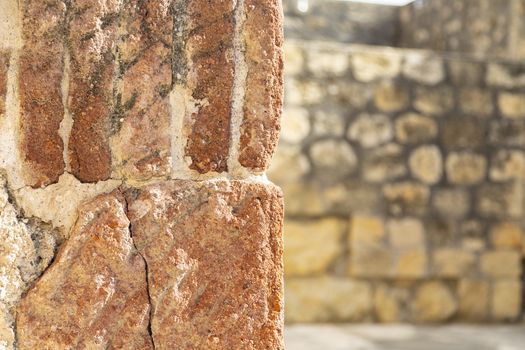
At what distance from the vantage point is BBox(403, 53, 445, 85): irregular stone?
433cm

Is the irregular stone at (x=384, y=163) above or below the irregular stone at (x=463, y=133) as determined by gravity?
below

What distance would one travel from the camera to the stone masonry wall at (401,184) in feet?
13.6

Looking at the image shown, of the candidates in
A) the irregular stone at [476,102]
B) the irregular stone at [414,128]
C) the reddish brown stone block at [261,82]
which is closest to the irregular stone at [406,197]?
the irregular stone at [414,128]

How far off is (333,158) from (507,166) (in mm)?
1079

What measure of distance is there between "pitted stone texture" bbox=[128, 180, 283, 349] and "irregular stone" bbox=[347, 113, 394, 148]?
10.9 feet

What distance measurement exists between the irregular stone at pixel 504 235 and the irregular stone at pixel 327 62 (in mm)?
1295

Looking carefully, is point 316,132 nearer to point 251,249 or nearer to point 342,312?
point 342,312

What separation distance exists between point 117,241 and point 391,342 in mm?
3151

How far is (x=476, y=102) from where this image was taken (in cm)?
445

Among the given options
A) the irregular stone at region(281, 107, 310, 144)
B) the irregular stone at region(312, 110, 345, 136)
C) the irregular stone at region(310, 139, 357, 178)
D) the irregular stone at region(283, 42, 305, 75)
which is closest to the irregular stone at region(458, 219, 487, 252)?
the irregular stone at region(310, 139, 357, 178)

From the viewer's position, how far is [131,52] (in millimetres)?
892

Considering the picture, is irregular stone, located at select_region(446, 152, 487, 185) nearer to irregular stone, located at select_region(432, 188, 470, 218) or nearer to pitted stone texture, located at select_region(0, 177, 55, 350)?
irregular stone, located at select_region(432, 188, 470, 218)

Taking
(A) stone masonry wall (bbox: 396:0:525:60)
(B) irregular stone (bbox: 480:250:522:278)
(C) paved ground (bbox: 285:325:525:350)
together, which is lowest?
(C) paved ground (bbox: 285:325:525:350)

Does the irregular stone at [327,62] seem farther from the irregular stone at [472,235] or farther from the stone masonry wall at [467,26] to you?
the stone masonry wall at [467,26]
